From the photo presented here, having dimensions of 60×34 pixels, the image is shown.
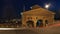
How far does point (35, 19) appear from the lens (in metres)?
51.9

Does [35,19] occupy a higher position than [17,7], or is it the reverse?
[17,7]

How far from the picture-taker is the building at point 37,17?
167 ft

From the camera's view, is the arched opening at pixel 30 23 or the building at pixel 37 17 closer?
the arched opening at pixel 30 23

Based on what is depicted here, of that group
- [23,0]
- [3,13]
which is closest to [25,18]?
[23,0]

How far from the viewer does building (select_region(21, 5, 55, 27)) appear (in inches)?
2009

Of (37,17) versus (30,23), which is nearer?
(30,23)

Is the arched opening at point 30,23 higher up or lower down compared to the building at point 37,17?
lower down

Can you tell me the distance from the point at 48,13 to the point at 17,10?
19189 millimetres

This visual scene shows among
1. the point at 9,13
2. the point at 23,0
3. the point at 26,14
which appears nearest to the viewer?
the point at 26,14

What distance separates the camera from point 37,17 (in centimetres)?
5222

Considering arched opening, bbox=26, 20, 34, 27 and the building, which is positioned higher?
the building

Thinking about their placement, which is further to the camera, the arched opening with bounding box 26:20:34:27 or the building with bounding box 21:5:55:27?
the building with bounding box 21:5:55:27

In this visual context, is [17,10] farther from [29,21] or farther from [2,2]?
[29,21]

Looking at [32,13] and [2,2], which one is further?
[2,2]
